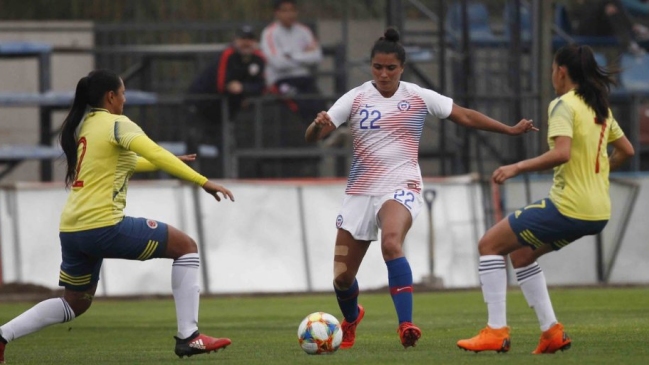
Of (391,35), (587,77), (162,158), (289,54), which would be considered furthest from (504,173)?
(289,54)

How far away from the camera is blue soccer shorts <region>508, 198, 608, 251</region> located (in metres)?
9.25

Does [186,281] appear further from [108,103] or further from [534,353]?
[534,353]

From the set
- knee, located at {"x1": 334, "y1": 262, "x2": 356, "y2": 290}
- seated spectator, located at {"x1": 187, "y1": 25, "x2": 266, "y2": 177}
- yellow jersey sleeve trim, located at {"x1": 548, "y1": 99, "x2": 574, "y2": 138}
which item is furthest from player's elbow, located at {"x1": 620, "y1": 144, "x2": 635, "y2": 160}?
seated spectator, located at {"x1": 187, "y1": 25, "x2": 266, "y2": 177}

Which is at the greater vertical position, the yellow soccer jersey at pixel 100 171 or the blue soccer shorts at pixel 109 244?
the yellow soccer jersey at pixel 100 171

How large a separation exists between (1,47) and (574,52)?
1454 centimetres

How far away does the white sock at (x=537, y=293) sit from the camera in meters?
9.43

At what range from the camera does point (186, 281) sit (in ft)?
31.9

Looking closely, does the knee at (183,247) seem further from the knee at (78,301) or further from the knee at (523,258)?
the knee at (523,258)

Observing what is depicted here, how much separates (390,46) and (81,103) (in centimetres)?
231

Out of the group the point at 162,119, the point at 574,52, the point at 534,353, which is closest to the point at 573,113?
the point at 574,52

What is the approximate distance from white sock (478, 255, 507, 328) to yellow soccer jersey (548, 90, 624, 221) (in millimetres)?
580

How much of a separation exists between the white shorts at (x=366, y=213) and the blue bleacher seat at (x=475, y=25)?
45.6 ft

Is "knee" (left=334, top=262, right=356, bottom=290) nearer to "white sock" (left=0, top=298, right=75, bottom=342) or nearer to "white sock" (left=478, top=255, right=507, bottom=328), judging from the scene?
"white sock" (left=478, top=255, right=507, bottom=328)

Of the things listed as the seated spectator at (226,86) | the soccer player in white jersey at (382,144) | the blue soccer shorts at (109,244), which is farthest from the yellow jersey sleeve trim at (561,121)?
the seated spectator at (226,86)
